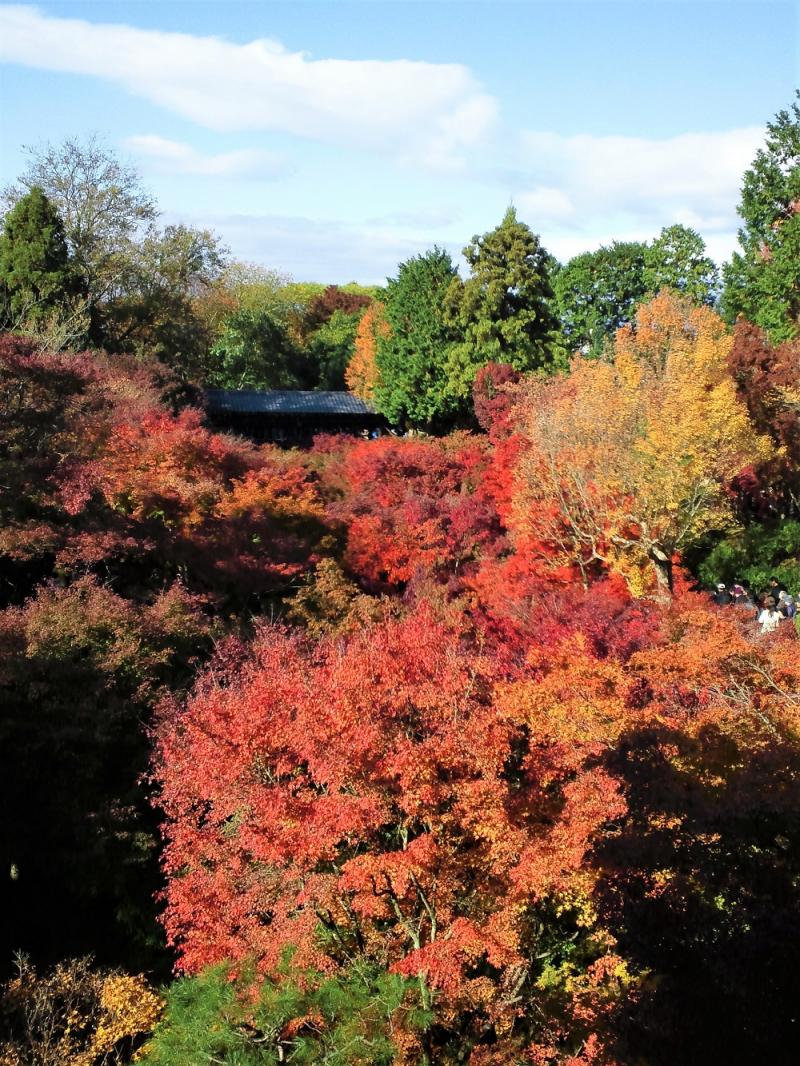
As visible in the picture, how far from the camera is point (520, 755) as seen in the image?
482 inches

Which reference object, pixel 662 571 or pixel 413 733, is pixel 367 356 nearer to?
pixel 662 571

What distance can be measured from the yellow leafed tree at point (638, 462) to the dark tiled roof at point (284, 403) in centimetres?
2165

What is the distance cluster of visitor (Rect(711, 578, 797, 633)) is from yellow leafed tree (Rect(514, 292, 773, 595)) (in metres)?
1.59

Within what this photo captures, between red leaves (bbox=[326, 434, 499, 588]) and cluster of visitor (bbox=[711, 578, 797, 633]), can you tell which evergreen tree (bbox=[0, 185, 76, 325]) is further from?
cluster of visitor (bbox=[711, 578, 797, 633])

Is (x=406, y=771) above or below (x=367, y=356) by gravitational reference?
below

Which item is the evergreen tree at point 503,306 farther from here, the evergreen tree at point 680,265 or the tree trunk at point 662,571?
the tree trunk at point 662,571

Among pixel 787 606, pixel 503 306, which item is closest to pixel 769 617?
pixel 787 606

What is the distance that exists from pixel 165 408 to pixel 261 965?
21957 millimetres

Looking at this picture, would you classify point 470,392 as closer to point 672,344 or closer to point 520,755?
point 672,344

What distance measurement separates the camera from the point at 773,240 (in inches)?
1208

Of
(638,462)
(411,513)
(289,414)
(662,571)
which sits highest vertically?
(289,414)

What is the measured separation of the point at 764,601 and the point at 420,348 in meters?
21.9

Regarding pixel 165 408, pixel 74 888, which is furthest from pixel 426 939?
pixel 165 408

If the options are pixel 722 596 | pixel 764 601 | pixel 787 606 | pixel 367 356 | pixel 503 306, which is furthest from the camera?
pixel 367 356
